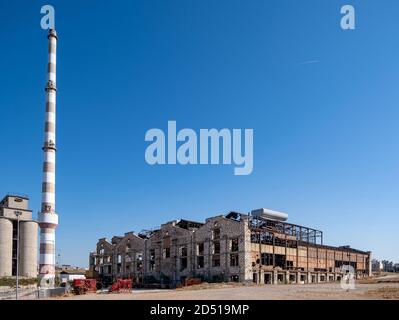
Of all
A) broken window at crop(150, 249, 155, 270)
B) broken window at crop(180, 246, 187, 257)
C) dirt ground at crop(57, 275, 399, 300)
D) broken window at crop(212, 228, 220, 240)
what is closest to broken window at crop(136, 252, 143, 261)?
broken window at crop(150, 249, 155, 270)

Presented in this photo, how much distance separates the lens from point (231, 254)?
6569 cm

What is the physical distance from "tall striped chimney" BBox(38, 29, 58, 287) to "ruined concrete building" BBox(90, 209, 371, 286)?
2138cm

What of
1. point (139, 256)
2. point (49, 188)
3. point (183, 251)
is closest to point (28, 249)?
point (139, 256)

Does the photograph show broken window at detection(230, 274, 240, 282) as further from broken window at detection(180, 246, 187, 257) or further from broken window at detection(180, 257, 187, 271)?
broken window at detection(180, 246, 187, 257)

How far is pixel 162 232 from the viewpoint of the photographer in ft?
261

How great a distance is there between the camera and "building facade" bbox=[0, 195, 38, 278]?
84.8 metres

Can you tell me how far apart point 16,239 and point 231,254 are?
49.6 metres

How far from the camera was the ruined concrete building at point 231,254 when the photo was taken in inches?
2576

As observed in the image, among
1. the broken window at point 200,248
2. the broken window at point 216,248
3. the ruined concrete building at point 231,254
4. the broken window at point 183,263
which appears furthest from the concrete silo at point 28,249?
the broken window at point 216,248

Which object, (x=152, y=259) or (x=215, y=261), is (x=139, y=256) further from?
(x=215, y=261)

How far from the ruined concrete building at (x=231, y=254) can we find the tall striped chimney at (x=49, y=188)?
2138cm

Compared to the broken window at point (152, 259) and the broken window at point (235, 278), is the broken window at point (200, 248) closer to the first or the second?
the broken window at point (235, 278)
